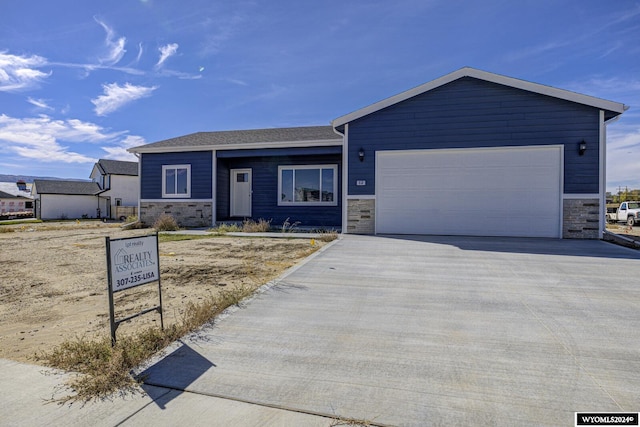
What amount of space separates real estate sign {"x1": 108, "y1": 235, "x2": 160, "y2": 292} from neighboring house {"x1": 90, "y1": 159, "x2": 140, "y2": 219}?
3451 cm

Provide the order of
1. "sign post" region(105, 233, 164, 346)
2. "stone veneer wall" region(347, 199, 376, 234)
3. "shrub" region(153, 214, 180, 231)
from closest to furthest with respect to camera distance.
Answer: "sign post" region(105, 233, 164, 346), "stone veneer wall" region(347, 199, 376, 234), "shrub" region(153, 214, 180, 231)

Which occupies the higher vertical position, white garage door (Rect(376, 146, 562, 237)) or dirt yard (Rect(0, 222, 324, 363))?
white garage door (Rect(376, 146, 562, 237))

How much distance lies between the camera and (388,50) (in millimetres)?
11422

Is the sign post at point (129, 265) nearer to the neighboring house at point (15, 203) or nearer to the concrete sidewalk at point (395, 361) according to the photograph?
the concrete sidewalk at point (395, 361)

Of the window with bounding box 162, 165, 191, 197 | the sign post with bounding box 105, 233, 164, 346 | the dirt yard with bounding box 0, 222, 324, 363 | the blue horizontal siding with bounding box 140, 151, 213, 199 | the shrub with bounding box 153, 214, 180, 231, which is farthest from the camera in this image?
the window with bounding box 162, 165, 191, 197

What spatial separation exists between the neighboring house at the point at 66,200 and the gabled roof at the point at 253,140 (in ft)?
81.4

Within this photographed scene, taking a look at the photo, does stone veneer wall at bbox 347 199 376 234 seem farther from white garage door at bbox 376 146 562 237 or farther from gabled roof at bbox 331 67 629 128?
gabled roof at bbox 331 67 629 128

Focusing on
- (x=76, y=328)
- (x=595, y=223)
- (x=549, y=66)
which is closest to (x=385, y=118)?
(x=549, y=66)

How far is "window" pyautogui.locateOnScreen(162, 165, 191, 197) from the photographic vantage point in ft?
49.1

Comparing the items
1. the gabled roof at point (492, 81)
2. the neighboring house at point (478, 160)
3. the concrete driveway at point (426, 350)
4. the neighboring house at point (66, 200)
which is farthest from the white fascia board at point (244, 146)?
the neighboring house at point (66, 200)

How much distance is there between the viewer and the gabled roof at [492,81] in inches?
369

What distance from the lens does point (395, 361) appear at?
2814 millimetres

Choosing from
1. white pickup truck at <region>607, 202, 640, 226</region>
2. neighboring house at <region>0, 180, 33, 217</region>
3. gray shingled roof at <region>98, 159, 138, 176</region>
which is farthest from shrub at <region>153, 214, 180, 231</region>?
neighboring house at <region>0, 180, 33, 217</region>

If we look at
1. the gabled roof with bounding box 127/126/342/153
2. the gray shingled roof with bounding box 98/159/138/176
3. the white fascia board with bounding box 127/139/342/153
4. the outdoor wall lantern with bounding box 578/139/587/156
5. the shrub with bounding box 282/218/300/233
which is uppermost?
the gray shingled roof with bounding box 98/159/138/176
